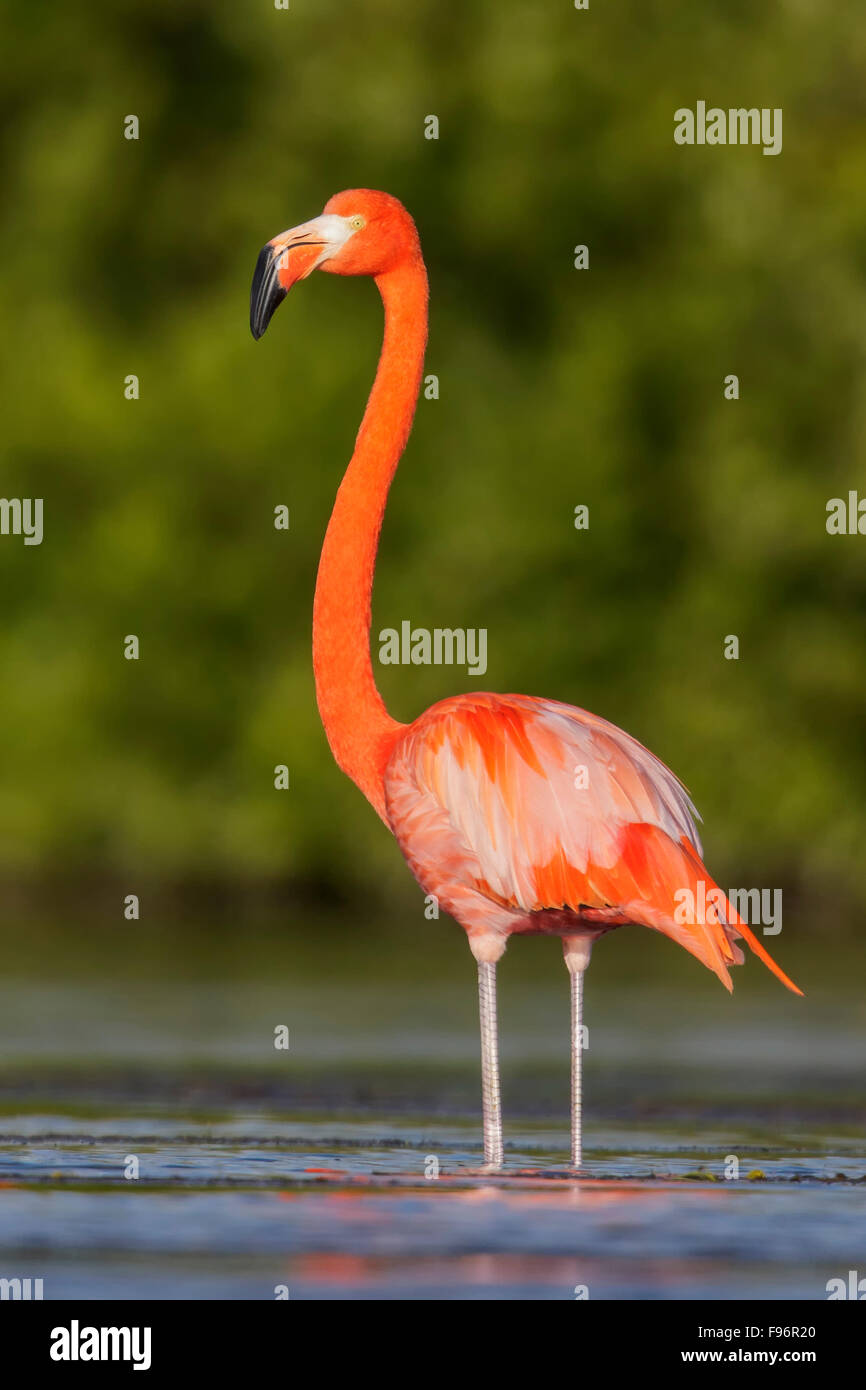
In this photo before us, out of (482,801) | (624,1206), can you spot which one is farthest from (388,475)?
(624,1206)

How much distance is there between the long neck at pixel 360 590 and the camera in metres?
9.29

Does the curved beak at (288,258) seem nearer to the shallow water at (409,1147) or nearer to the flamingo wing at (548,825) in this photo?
the flamingo wing at (548,825)

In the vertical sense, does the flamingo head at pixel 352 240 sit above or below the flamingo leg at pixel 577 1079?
above

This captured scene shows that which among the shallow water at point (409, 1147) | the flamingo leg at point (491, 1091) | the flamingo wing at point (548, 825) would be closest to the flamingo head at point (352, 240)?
the flamingo wing at point (548, 825)

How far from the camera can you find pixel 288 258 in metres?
9.22

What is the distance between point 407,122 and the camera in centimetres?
2414

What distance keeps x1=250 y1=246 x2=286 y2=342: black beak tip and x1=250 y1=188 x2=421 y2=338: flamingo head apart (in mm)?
77

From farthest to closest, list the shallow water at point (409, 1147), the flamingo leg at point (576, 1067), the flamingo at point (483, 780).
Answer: the flamingo at point (483, 780)
the flamingo leg at point (576, 1067)
the shallow water at point (409, 1147)

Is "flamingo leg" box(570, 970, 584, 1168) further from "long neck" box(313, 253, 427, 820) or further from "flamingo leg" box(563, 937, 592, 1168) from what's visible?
"long neck" box(313, 253, 427, 820)

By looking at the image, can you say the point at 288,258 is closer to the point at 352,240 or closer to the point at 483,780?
the point at 352,240

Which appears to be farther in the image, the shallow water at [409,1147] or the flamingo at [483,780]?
the flamingo at [483,780]

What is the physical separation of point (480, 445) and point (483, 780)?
47.2ft

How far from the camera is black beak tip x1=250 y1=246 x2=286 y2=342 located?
29.6 feet

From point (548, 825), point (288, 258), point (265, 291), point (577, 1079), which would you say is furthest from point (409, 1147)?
point (288, 258)
